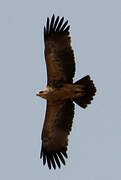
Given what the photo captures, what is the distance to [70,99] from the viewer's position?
53.4ft

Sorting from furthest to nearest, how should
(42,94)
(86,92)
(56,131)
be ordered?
(56,131) < (42,94) < (86,92)

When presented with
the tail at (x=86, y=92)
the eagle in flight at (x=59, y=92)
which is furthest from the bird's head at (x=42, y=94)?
the tail at (x=86, y=92)

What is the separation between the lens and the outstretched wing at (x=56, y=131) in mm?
16438

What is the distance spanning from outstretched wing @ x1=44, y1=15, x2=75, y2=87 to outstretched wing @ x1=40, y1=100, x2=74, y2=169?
0.85m

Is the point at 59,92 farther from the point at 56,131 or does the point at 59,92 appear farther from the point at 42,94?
the point at 56,131

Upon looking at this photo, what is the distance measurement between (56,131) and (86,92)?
6.05 feet

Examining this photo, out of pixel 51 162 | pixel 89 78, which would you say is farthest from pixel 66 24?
pixel 51 162

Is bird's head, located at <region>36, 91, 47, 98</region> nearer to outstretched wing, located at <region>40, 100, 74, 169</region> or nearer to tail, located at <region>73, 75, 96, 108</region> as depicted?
outstretched wing, located at <region>40, 100, 74, 169</region>

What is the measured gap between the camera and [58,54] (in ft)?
52.2

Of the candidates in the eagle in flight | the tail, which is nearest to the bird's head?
the eagle in flight

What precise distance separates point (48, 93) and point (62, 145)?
1.82 m

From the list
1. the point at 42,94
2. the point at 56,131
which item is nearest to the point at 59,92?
the point at 42,94

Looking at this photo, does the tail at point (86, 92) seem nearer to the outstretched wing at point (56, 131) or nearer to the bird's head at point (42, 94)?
the outstretched wing at point (56, 131)

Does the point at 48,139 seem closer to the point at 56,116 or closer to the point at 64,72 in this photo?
the point at 56,116
